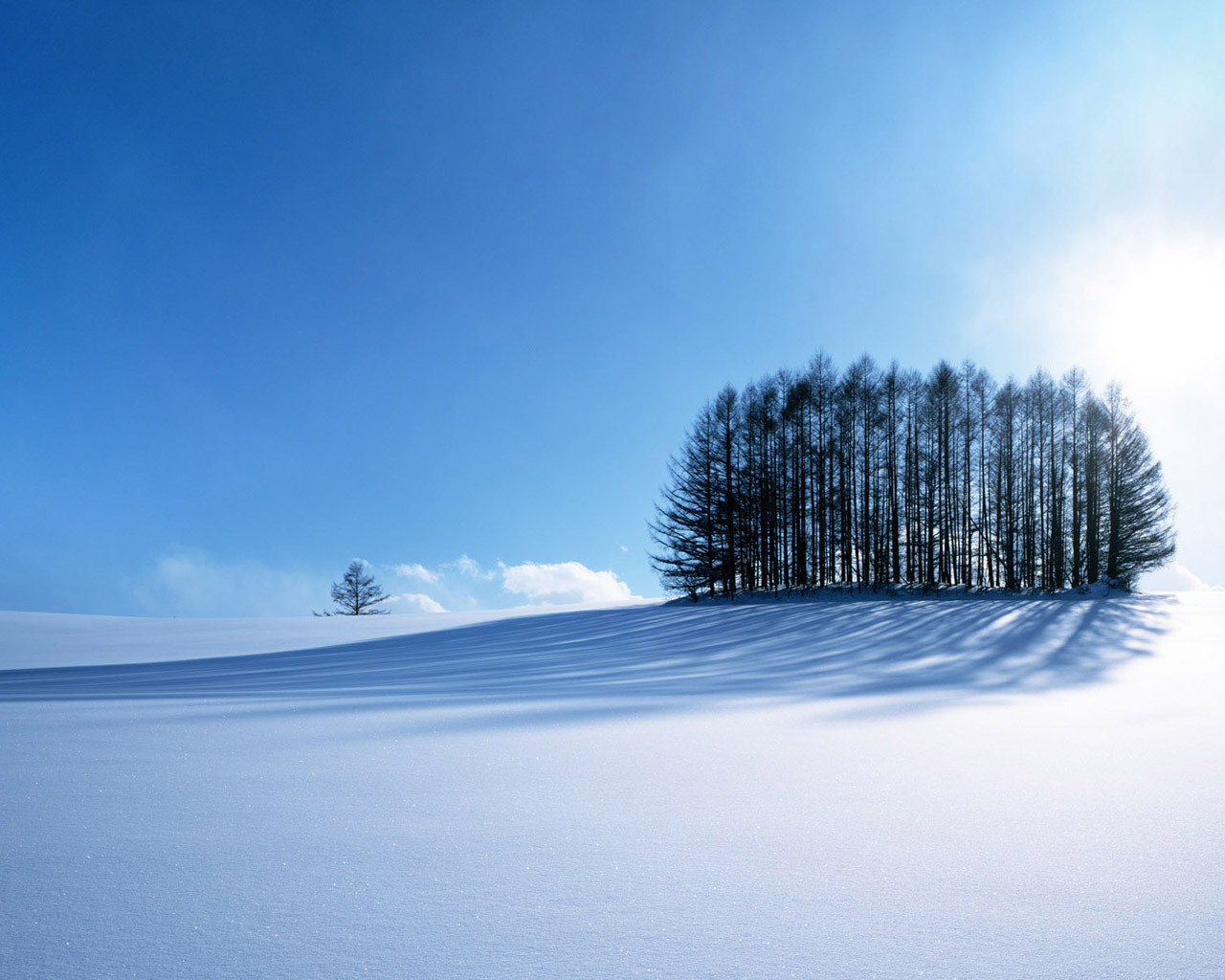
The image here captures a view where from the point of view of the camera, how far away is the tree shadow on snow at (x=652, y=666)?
4.15m

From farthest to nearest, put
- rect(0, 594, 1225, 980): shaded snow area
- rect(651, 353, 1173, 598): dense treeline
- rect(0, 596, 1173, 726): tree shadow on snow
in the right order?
rect(651, 353, 1173, 598): dense treeline → rect(0, 596, 1173, 726): tree shadow on snow → rect(0, 594, 1225, 980): shaded snow area

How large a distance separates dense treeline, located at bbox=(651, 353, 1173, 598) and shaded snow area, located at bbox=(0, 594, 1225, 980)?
16772mm

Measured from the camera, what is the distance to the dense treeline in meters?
19.5

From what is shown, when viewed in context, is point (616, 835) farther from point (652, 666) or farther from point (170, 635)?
point (170, 635)

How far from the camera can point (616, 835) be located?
1.53 meters

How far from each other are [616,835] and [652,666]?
15.4ft

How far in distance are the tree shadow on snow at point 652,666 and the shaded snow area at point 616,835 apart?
0.67 feet

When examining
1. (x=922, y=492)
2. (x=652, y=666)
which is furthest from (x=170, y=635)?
(x=922, y=492)

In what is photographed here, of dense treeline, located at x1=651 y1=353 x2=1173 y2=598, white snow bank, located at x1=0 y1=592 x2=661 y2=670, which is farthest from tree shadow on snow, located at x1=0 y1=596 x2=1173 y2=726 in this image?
dense treeline, located at x1=651 y1=353 x2=1173 y2=598

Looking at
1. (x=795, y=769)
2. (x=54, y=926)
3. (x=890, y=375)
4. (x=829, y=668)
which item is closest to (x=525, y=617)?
(x=829, y=668)

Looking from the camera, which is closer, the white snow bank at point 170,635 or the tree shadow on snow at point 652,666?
the tree shadow on snow at point 652,666

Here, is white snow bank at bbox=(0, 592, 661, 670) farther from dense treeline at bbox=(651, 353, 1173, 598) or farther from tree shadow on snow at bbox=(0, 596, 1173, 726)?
dense treeline at bbox=(651, 353, 1173, 598)

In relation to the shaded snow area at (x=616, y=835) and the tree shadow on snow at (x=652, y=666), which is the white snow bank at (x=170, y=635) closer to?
the tree shadow on snow at (x=652, y=666)

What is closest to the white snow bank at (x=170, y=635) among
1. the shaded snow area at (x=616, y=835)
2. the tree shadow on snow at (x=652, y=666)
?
the tree shadow on snow at (x=652, y=666)
